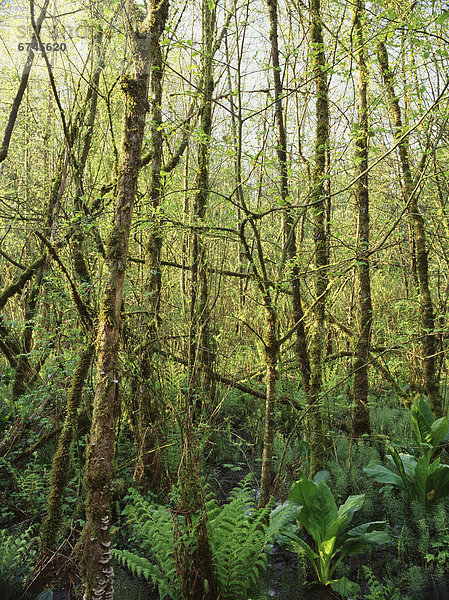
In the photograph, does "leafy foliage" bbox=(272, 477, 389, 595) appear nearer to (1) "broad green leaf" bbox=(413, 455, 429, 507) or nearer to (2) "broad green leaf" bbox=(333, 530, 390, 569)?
(2) "broad green leaf" bbox=(333, 530, 390, 569)

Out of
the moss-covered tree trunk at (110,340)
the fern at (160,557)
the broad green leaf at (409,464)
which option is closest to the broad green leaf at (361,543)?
the broad green leaf at (409,464)

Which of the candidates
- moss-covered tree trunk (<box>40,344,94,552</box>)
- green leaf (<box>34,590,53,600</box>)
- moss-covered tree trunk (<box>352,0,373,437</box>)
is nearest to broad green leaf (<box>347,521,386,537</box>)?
moss-covered tree trunk (<box>352,0,373,437</box>)

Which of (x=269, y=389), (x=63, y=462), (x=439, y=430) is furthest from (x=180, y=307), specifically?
(x=439, y=430)

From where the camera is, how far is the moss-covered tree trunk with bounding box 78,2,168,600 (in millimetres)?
1812

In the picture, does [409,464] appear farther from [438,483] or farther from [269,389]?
[269,389]

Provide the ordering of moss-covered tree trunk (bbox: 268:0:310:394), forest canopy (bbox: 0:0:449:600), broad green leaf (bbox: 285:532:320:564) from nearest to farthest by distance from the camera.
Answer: forest canopy (bbox: 0:0:449:600), broad green leaf (bbox: 285:532:320:564), moss-covered tree trunk (bbox: 268:0:310:394)

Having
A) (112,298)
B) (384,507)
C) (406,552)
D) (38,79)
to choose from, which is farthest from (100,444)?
(38,79)

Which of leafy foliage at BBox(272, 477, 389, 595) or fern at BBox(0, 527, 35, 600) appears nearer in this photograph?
fern at BBox(0, 527, 35, 600)

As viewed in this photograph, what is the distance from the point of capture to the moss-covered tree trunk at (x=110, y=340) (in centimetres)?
181

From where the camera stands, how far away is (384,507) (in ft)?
11.0

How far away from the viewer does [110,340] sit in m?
1.94

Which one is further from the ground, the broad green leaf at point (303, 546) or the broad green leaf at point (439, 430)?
the broad green leaf at point (439, 430)

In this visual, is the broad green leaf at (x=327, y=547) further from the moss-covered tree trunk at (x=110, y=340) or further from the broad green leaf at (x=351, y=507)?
the moss-covered tree trunk at (x=110, y=340)

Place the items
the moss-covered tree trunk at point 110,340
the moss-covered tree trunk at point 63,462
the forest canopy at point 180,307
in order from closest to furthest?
the moss-covered tree trunk at point 110,340, the forest canopy at point 180,307, the moss-covered tree trunk at point 63,462
